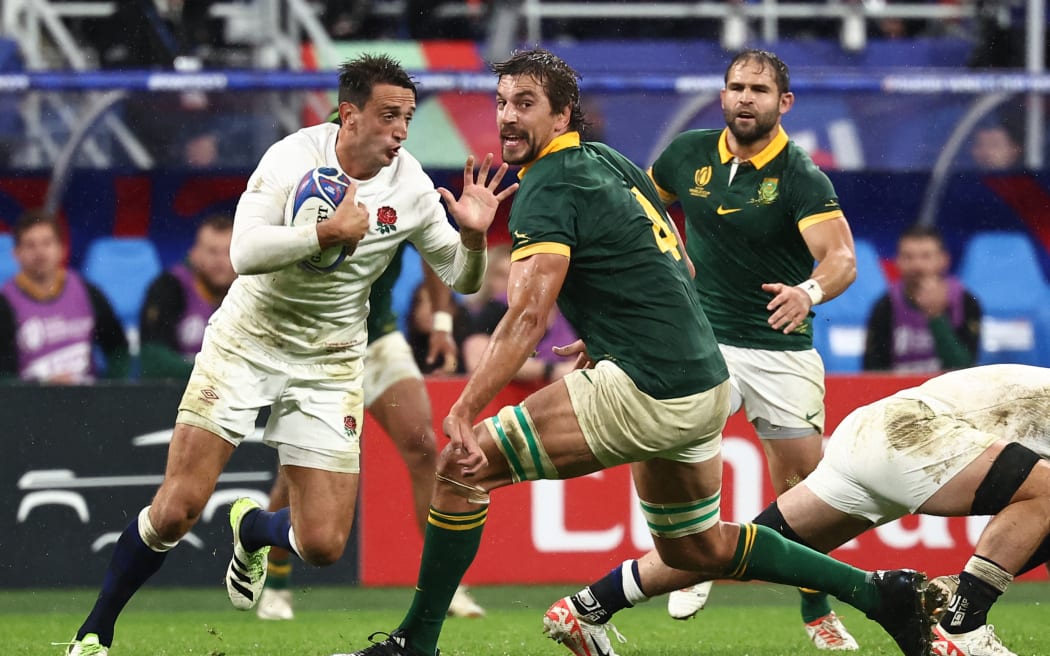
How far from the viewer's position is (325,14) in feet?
39.3

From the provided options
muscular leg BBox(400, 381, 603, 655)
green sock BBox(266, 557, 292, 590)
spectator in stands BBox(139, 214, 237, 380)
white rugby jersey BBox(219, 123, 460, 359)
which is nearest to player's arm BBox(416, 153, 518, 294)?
white rugby jersey BBox(219, 123, 460, 359)

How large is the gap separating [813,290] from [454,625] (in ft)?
8.04

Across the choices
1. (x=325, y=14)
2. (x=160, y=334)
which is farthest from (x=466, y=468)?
(x=325, y=14)

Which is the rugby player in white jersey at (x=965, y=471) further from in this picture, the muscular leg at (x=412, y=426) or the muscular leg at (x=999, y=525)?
the muscular leg at (x=412, y=426)

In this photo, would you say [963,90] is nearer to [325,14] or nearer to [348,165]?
[325,14]

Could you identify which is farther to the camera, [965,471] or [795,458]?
[795,458]

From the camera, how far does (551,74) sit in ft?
17.9

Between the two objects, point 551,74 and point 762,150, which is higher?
point 551,74

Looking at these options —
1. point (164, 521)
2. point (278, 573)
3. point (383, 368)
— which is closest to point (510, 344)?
point (164, 521)

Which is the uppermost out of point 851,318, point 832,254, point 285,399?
point 832,254

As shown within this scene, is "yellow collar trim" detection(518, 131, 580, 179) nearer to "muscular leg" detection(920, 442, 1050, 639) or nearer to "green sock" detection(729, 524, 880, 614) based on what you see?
"green sock" detection(729, 524, 880, 614)

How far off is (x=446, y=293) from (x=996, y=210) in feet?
18.2

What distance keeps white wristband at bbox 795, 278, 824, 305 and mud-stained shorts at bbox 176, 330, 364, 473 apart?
188 cm

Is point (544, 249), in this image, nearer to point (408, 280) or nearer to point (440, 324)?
point (440, 324)
